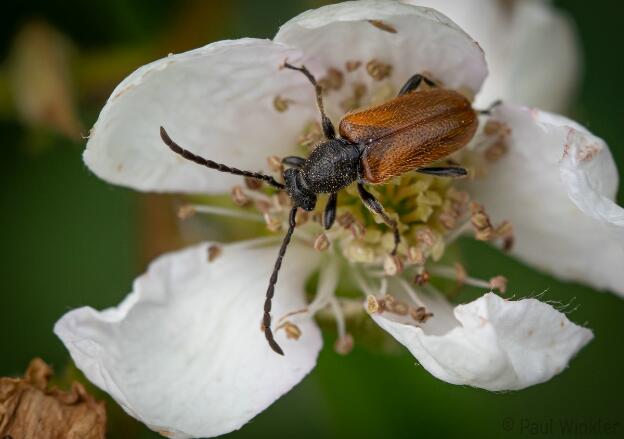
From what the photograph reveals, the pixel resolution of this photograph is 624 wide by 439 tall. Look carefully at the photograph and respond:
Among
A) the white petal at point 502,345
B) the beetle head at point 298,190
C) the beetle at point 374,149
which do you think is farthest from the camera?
the beetle head at point 298,190

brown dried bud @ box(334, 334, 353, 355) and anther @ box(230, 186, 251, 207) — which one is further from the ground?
anther @ box(230, 186, 251, 207)

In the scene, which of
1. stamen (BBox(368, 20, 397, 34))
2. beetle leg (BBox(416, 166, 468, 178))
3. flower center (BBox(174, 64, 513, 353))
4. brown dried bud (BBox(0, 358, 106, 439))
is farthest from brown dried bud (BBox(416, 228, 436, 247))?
brown dried bud (BBox(0, 358, 106, 439))

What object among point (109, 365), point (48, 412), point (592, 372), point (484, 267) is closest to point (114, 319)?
point (109, 365)

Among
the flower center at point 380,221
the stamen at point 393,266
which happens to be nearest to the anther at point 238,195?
the flower center at point 380,221

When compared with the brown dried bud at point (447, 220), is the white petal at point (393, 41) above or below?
above

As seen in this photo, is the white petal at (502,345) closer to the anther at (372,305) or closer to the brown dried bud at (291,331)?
the anther at (372,305)

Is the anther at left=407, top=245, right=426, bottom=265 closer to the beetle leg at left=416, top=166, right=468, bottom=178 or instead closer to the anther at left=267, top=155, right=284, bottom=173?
the beetle leg at left=416, top=166, right=468, bottom=178

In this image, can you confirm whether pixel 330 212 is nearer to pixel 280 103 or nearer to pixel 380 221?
pixel 380 221
